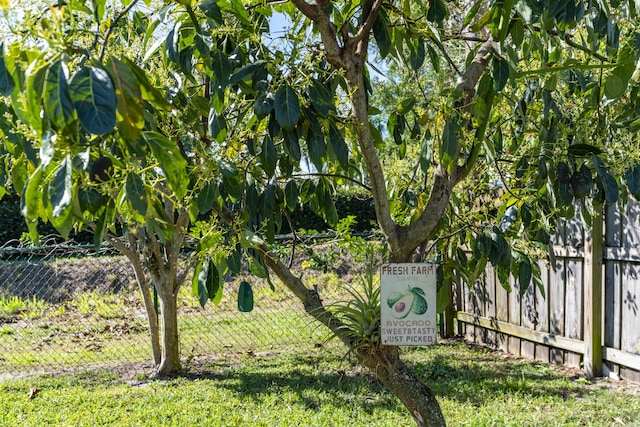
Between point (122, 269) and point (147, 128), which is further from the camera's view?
point (122, 269)

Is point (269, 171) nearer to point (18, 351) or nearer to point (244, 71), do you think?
point (244, 71)

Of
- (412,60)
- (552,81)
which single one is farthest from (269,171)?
(552,81)

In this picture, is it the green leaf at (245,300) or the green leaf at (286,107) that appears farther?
the green leaf at (245,300)

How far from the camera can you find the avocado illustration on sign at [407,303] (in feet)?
8.24

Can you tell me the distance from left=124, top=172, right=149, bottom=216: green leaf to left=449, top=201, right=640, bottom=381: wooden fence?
159 inches

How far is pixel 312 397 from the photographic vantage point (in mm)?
5105

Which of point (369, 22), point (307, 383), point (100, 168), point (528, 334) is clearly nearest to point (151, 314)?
point (307, 383)

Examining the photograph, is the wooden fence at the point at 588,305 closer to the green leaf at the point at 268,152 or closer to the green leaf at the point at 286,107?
the green leaf at the point at 268,152

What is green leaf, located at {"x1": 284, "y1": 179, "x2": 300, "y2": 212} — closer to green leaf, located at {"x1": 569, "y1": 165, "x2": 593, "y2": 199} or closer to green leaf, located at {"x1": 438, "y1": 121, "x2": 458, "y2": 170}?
green leaf, located at {"x1": 438, "y1": 121, "x2": 458, "y2": 170}

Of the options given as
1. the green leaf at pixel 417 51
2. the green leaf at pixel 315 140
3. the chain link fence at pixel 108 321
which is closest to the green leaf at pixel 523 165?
the green leaf at pixel 417 51

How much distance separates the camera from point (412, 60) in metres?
2.66

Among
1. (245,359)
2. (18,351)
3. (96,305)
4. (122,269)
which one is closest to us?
(245,359)

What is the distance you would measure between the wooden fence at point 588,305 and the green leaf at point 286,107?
3521 millimetres

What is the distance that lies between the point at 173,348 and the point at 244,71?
433cm
